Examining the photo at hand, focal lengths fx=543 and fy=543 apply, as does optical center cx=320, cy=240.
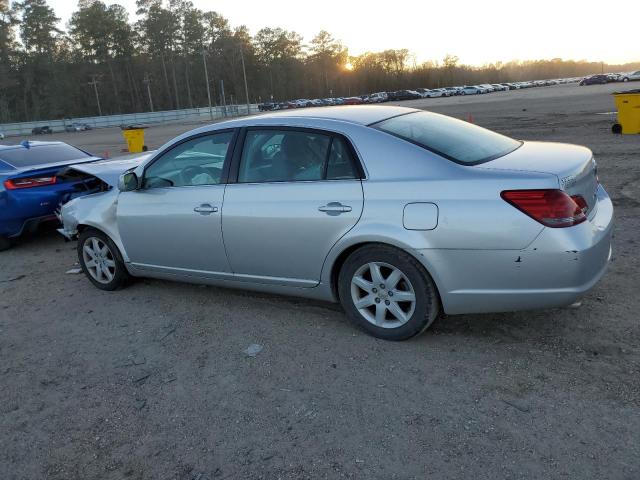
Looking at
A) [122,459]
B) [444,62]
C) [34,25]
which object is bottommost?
[122,459]

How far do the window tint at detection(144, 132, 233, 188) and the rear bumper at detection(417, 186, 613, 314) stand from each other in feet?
6.45

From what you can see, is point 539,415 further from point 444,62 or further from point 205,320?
point 444,62

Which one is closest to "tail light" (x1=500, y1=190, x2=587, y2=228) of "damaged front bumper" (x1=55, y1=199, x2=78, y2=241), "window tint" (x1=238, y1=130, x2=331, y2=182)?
"window tint" (x1=238, y1=130, x2=331, y2=182)

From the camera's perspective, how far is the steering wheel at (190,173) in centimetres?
471

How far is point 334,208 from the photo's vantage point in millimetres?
3816

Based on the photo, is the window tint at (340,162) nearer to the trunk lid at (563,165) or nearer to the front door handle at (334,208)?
the front door handle at (334,208)

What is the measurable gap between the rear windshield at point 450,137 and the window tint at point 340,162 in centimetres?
29

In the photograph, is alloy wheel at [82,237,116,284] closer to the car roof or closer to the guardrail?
the car roof

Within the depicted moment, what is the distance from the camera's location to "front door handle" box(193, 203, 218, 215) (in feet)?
14.5

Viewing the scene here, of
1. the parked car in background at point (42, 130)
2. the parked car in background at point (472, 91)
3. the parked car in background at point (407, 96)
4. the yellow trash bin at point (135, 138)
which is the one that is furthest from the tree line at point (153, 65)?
the yellow trash bin at point (135, 138)

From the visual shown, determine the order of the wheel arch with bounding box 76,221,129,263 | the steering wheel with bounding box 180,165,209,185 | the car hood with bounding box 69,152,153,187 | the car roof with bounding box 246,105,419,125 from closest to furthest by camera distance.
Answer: the car roof with bounding box 246,105,419,125 → the steering wheel with bounding box 180,165,209,185 → the wheel arch with bounding box 76,221,129,263 → the car hood with bounding box 69,152,153,187

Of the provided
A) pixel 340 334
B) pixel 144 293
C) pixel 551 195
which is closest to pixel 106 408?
pixel 340 334

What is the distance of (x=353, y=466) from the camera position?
8.79ft

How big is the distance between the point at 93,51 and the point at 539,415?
379 feet
